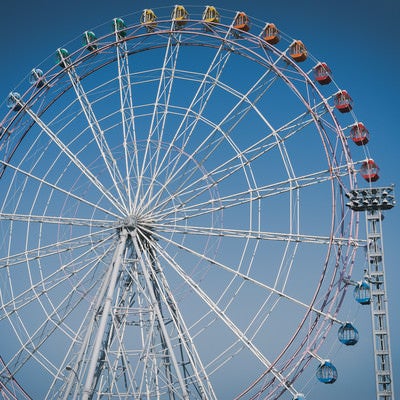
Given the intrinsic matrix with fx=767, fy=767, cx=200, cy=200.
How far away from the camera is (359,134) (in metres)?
28.7

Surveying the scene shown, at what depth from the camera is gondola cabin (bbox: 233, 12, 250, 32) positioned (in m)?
31.0

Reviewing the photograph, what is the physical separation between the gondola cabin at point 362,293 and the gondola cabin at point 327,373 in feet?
7.66

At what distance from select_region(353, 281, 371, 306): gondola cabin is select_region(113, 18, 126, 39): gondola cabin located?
14.4 meters

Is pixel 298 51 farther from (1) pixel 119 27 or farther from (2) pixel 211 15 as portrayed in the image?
(1) pixel 119 27

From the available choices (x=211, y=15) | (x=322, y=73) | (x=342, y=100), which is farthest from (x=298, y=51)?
(x=211, y=15)

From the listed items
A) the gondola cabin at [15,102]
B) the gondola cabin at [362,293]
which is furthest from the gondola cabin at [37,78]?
the gondola cabin at [362,293]

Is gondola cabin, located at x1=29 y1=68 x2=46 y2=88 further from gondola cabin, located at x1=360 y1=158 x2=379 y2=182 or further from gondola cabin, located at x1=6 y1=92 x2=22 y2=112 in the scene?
gondola cabin, located at x1=360 y1=158 x2=379 y2=182

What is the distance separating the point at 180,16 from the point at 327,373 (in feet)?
50.4

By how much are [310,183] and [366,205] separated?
2.37 meters

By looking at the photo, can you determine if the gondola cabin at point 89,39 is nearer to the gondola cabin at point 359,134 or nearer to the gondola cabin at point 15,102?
the gondola cabin at point 15,102

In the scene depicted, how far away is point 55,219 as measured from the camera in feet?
94.2


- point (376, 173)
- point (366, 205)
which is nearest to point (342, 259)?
point (366, 205)

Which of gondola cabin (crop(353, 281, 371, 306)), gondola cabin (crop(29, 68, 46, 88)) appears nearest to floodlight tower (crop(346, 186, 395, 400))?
gondola cabin (crop(353, 281, 371, 306))

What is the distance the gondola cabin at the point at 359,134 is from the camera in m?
28.7
